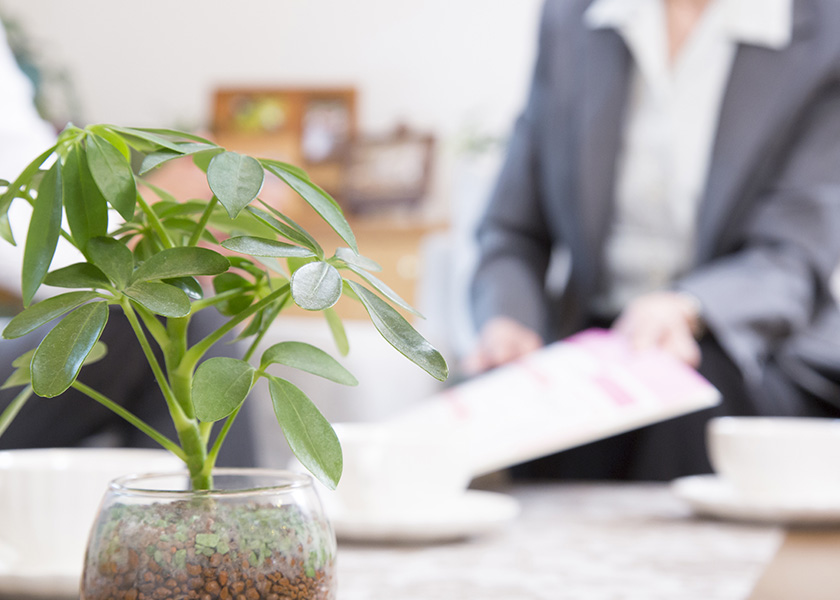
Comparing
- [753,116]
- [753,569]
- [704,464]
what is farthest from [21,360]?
[753,116]

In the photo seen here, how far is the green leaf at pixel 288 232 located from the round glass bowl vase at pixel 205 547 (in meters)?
0.07

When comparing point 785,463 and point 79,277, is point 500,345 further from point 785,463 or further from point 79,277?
point 79,277

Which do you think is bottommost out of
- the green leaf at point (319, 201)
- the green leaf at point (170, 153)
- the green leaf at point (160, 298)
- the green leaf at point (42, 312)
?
the green leaf at point (42, 312)

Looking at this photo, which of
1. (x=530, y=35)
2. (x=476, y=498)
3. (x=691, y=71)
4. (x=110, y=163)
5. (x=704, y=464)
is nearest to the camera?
(x=110, y=163)

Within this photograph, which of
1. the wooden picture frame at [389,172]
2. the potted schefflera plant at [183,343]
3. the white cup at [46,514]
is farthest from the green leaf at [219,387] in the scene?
the wooden picture frame at [389,172]

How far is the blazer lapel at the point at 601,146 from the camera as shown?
1.27m

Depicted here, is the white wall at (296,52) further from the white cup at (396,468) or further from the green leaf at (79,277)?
the green leaf at (79,277)

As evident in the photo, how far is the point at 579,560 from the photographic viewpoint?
18.5 inches

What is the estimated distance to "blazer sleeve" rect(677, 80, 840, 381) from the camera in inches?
43.5

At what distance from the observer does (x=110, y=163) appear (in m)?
0.23

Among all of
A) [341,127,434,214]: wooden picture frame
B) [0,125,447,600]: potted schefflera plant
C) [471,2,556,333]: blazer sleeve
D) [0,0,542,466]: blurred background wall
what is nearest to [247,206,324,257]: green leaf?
[0,125,447,600]: potted schefflera plant

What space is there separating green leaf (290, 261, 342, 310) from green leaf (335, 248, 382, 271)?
0.01 meters

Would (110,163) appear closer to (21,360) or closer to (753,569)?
(21,360)

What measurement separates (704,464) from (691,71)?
543 mm
